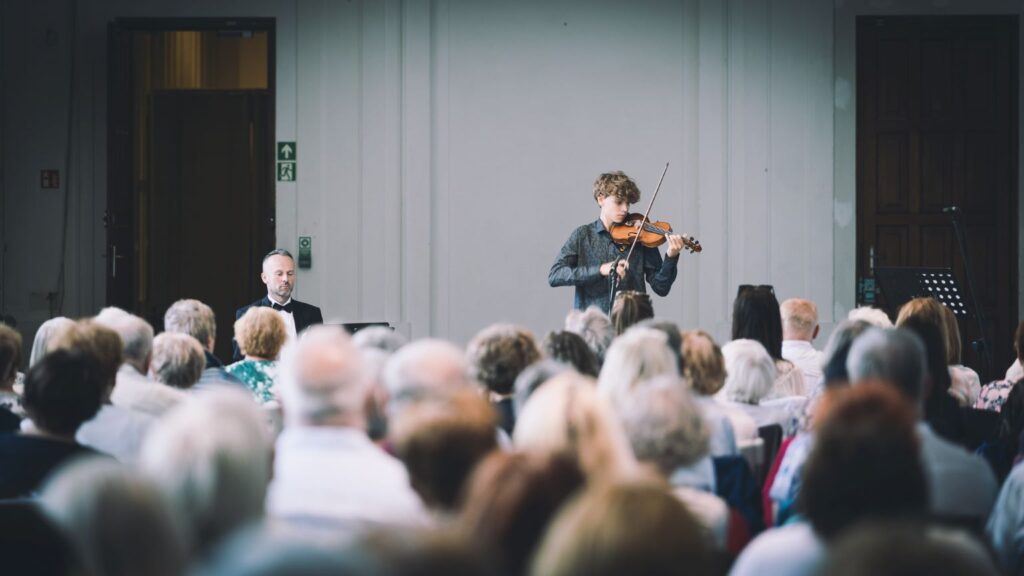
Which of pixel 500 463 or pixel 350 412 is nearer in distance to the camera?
pixel 500 463

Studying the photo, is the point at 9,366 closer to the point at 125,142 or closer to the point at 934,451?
the point at 934,451

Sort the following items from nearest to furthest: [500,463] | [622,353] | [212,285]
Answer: [500,463] → [622,353] → [212,285]

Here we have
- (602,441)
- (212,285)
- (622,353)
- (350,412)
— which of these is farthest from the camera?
(212,285)

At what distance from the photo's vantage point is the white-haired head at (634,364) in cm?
351

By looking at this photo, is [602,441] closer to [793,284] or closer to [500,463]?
[500,463]

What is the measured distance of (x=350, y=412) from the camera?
8.93 feet

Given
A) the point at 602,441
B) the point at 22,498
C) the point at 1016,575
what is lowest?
the point at 1016,575

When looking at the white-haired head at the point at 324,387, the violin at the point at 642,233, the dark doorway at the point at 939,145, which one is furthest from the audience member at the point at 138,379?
the dark doorway at the point at 939,145

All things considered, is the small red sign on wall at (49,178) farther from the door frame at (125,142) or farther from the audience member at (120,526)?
the audience member at (120,526)

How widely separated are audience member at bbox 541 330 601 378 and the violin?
2932 mm

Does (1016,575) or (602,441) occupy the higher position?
(602,441)

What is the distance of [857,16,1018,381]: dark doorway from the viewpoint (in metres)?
9.22

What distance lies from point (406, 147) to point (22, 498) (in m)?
6.45

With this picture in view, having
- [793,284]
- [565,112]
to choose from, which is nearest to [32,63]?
[565,112]
